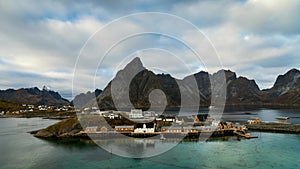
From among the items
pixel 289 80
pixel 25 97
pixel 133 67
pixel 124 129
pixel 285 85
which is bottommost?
pixel 124 129

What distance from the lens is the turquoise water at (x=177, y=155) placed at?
17906mm

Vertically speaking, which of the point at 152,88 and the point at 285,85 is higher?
the point at 285,85

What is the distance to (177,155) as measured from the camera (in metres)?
20.4

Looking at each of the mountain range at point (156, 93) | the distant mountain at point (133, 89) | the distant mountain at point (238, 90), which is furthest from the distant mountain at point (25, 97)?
the distant mountain at point (238, 90)

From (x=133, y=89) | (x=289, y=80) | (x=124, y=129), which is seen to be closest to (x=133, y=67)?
(x=133, y=89)

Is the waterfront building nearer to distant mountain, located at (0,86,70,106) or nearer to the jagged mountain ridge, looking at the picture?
the jagged mountain ridge

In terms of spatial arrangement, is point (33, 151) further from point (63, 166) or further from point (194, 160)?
point (194, 160)

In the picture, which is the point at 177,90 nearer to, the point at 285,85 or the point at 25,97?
the point at 285,85

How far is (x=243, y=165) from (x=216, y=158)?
2521 millimetres

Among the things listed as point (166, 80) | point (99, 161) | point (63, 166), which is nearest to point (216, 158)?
point (99, 161)

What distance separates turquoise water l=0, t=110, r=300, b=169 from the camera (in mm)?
17906

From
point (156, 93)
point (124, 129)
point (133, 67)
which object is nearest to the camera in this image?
point (124, 129)

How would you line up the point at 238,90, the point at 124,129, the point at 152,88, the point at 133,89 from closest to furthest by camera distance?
the point at 124,129
the point at 133,89
the point at 152,88
the point at 238,90

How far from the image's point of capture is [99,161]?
19.2m
